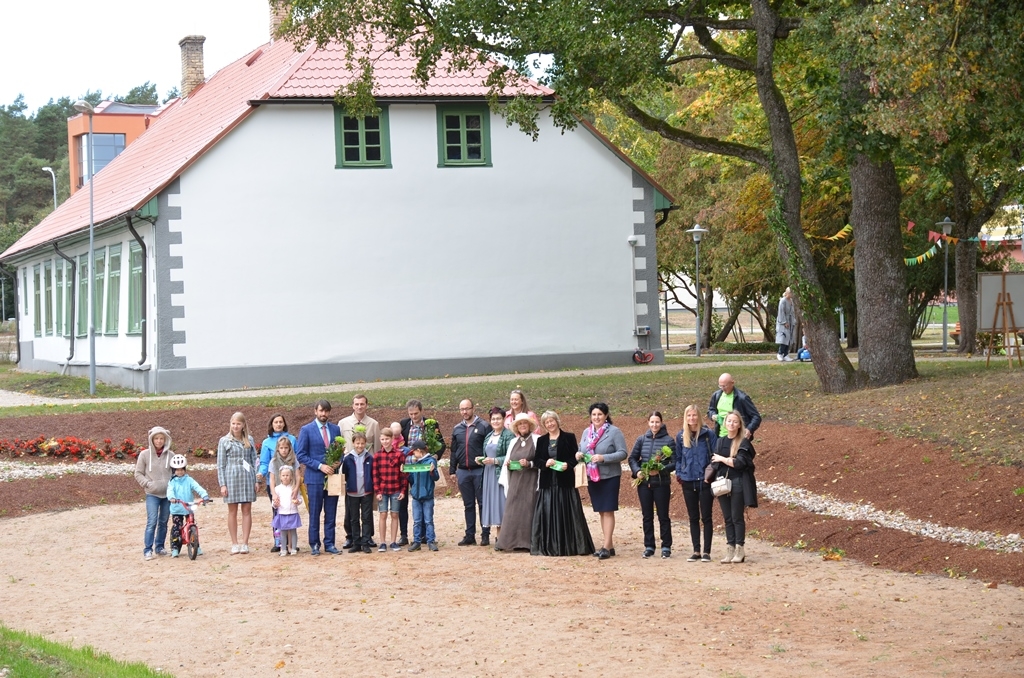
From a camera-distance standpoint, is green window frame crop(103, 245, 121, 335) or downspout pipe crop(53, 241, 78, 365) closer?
green window frame crop(103, 245, 121, 335)

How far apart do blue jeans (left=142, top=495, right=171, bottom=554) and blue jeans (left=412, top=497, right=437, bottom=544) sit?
2.46 metres

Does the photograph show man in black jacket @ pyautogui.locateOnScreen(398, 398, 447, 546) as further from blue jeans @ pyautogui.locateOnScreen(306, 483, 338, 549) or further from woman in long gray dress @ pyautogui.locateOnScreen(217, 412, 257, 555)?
woman in long gray dress @ pyautogui.locateOnScreen(217, 412, 257, 555)

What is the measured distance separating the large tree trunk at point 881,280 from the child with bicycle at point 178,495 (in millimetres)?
10913

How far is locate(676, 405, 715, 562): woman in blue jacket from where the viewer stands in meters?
12.6

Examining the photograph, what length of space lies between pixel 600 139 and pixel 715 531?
16.9 m

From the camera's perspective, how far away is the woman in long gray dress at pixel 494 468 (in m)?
13.4


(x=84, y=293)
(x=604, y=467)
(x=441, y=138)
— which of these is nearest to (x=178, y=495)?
(x=604, y=467)

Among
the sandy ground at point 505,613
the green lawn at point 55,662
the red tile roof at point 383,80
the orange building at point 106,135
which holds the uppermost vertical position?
the orange building at point 106,135

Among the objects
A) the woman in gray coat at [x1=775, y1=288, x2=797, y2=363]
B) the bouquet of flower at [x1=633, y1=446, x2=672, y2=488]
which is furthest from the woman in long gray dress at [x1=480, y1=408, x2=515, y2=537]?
the woman in gray coat at [x1=775, y1=288, x2=797, y2=363]

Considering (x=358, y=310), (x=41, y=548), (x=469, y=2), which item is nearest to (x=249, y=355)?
(x=358, y=310)

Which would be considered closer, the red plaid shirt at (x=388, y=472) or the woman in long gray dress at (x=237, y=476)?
the woman in long gray dress at (x=237, y=476)

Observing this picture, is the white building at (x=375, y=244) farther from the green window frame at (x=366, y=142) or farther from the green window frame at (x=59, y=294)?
the green window frame at (x=59, y=294)

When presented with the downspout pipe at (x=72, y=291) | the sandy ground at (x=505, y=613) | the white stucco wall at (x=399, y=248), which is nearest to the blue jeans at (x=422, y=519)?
the sandy ground at (x=505, y=613)

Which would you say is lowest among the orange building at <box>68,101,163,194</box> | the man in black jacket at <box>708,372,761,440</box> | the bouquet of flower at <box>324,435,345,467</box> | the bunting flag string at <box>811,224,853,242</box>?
the bouquet of flower at <box>324,435,345,467</box>
